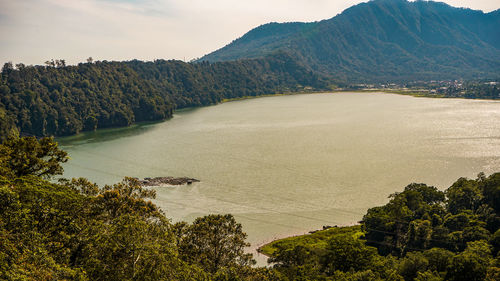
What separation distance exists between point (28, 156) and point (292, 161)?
37.2 m

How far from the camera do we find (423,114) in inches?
3856

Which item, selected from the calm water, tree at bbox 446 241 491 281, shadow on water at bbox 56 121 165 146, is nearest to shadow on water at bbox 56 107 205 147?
shadow on water at bbox 56 121 165 146

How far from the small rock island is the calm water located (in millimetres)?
1756

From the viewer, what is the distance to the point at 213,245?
19609 mm

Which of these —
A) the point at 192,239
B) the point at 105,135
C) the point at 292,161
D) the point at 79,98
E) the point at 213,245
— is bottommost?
the point at 292,161

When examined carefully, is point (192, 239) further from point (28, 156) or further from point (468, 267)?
point (468, 267)

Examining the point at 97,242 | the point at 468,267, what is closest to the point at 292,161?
the point at 468,267

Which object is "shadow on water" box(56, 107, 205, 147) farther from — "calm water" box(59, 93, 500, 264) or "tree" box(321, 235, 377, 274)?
"tree" box(321, 235, 377, 274)

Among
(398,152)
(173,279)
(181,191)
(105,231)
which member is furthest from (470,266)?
(398,152)

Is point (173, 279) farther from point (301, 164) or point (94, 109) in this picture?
point (94, 109)

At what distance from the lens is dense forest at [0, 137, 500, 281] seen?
13.7 meters

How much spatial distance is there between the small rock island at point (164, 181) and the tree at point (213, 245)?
92.5 ft

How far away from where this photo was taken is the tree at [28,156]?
24947 millimetres

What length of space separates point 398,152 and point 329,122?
3251cm
